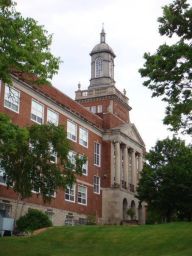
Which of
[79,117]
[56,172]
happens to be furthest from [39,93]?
[56,172]

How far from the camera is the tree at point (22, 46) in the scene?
67.7 feet

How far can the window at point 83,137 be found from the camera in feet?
184

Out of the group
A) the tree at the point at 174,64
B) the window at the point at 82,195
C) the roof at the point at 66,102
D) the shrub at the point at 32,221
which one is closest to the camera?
the tree at the point at 174,64

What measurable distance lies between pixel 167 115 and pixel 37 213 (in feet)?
71.2

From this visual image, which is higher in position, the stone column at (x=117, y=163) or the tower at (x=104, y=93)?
the tower at (x=104, y=93)

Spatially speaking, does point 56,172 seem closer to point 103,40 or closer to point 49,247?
point 49,247

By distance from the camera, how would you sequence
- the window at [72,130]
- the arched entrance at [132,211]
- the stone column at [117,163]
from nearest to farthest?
1. the window at [72,130]
2. the arched entrance at [132,211]
3. the stone column at [117,163]

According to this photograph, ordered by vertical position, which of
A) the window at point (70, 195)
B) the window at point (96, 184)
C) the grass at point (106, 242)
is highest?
the window at point (96, 184)

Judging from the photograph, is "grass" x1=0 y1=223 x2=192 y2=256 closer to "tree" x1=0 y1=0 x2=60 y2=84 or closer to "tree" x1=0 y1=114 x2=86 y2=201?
"tree" x1=0 y1=114 x2=86 y2=201

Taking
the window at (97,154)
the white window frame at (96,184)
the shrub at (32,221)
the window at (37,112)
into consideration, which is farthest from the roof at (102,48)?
the shrub at (32,221)

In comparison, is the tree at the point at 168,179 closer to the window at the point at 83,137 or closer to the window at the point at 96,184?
the window at the point at 96,184

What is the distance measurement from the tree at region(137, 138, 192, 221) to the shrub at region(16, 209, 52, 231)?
16006mm

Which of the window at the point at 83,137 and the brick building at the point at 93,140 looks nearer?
the brick building at the point at 93,140

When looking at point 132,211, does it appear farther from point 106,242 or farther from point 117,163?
point 106,242
